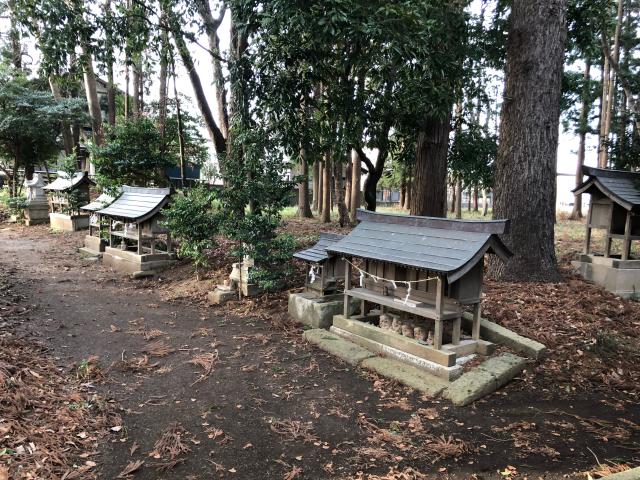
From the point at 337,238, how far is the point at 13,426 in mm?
5142

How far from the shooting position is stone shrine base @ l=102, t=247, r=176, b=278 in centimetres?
1148

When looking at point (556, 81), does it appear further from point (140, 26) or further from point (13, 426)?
point (13, 426)

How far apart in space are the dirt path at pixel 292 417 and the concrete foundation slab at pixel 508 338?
779mm

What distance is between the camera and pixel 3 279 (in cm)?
1021

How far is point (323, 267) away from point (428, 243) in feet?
7.45

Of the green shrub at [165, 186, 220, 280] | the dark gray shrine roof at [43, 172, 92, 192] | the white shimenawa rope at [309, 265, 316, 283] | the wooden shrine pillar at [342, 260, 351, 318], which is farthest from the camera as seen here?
the dark gray shrine roof at [43, 172, 92, 192]

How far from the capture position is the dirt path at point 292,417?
12.8 ft

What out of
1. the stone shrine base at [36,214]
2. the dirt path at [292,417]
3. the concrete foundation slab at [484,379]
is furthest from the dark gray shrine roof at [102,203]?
the concrete foundation slab at [484,379]

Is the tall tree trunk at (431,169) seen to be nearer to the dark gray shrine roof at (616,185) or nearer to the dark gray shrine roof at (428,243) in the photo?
the dark gray shrine roof at (616,185)

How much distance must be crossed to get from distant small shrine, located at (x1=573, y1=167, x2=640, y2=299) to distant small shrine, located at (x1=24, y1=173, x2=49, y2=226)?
21439 mm

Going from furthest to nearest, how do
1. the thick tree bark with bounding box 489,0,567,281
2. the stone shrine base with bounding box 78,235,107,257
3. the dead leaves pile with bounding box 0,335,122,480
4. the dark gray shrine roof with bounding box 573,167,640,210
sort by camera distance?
the stone shrine base with bounding box 78,235,107,257 → the dark gray shrine roof with bounding box 573,167,640,210 → the thick tree bark with bounding box 489,0,567,281 → the dead leaves pile with bounding box 0,335,122,480

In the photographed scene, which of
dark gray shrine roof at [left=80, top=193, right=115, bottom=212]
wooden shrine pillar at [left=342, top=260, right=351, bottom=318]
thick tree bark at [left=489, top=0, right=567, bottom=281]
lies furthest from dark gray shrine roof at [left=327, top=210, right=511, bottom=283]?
dark gray shrine roof at [left=80, top=193, right=115, bottom=212]

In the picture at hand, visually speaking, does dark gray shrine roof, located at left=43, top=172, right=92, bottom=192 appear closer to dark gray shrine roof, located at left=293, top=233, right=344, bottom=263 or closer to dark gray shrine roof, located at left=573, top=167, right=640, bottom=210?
dark gray shrine roof, located at left=293, top=233, right=344, bottom=263

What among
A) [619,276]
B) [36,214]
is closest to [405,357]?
[619,276]
